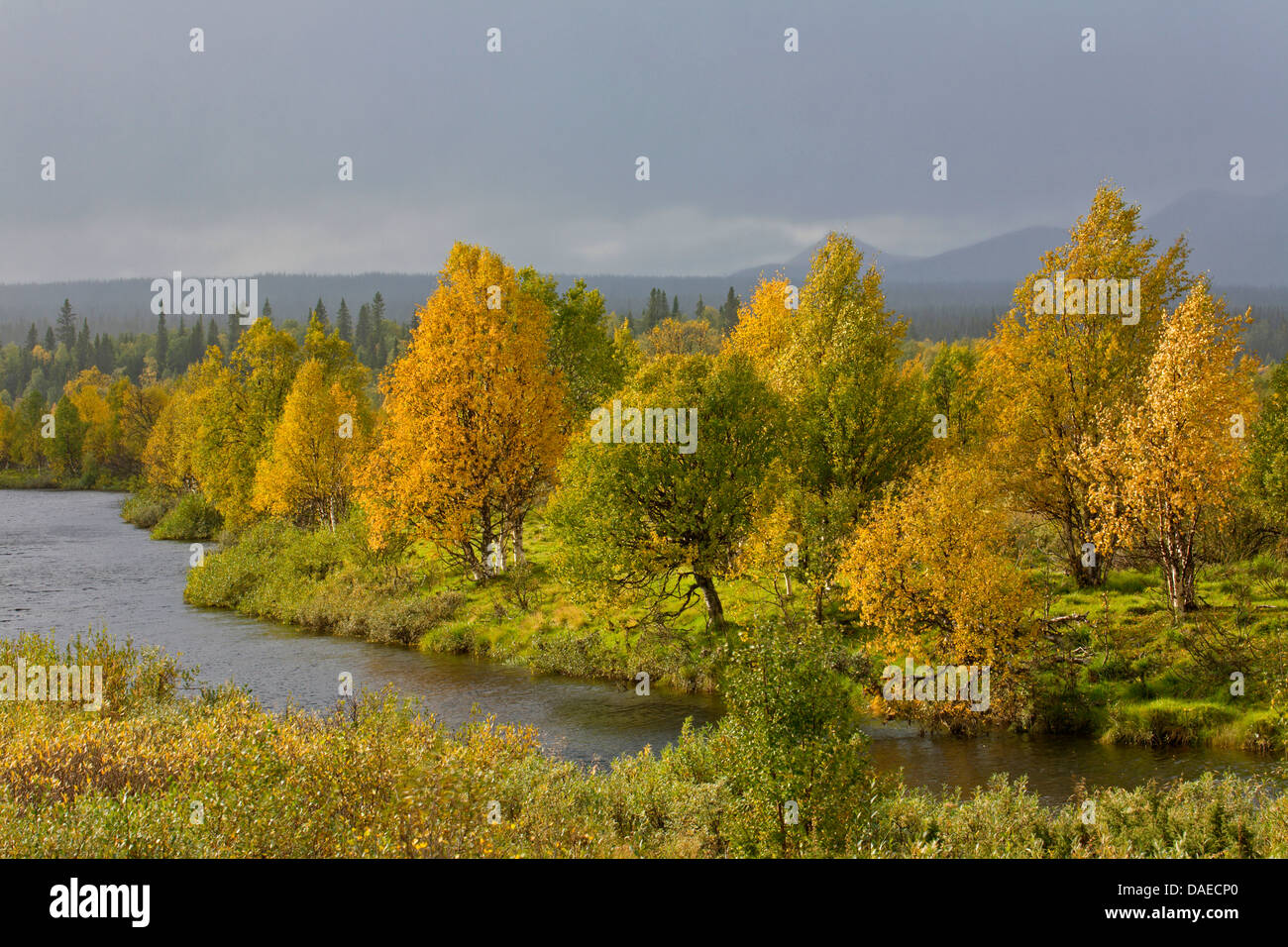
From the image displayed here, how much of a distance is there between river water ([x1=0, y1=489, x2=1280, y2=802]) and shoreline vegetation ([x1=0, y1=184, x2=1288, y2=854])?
4.63ft

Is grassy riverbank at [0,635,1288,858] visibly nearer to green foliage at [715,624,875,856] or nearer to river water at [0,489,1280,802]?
green foliage at [715,624,875,856]

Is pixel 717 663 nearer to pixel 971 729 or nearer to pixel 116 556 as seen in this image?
pixel 971 729

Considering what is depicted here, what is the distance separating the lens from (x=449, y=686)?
3353cm

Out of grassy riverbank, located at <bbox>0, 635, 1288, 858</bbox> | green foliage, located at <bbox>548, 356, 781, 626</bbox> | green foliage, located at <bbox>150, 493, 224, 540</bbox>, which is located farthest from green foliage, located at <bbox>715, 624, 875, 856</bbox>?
green foliage, located at <bbox>150, 493, 224, 540</bbox>

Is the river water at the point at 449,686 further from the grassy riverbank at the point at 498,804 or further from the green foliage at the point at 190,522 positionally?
the green foliage at the point at 190,522

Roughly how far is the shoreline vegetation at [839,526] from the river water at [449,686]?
1.41 m

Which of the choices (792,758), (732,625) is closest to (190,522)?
(732,625)

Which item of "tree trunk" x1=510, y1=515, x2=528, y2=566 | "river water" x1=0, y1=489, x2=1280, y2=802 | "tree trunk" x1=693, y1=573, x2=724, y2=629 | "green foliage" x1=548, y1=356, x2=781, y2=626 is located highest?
"green foliage" x1=548, y1=356, x2=781, y2=626

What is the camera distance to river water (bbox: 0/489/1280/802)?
81.1 feet

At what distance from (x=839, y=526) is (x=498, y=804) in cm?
2069

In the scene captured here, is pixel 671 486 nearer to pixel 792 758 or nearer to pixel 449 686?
pixel 449 686

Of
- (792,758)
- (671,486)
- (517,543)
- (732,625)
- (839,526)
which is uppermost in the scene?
(671,486)

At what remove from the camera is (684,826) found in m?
17.1
